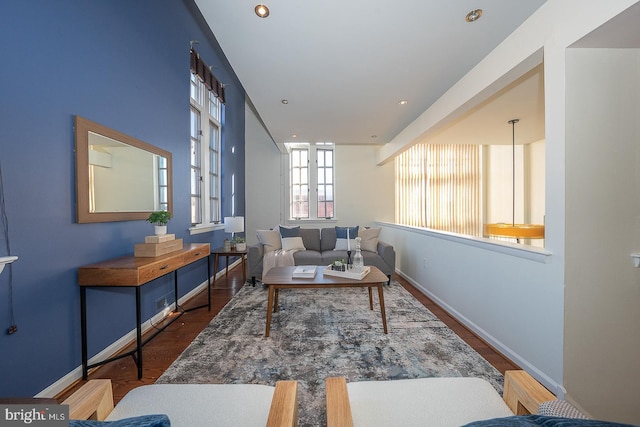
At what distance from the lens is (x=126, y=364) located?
1945 millimetres

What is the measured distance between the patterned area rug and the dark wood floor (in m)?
0.08

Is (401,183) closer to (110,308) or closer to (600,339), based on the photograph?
(600,339)

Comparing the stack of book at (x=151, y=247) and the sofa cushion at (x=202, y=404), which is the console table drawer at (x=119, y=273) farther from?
the sofa cushion at (x=202, y=404)

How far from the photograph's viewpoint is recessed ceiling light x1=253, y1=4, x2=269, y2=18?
1738 millimetres

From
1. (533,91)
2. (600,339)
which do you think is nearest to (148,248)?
(600,339)

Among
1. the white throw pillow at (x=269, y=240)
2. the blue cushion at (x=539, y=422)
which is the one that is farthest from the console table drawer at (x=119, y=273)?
the white throw pillow at (x=269, y=240)

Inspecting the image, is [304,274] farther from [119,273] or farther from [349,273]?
[119,273]

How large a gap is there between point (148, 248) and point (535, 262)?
2.78m

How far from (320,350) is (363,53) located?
2468mm

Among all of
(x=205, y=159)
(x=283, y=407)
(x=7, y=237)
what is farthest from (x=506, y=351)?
(x=205, y=159)

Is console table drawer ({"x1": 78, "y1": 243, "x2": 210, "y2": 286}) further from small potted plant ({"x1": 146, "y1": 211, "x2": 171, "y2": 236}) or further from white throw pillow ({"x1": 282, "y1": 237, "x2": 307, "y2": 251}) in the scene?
white throw pillow ({"x1": 282, "y1": 237, "x2": 307, "y2": 251})

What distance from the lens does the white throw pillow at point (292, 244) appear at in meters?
4.27

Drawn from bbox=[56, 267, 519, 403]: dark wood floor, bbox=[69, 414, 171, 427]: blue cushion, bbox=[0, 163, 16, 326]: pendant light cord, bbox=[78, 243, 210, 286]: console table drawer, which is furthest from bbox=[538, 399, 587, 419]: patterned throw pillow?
bbox=[0, 163, 16, 326]: pendant light cord

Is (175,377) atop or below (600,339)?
below
